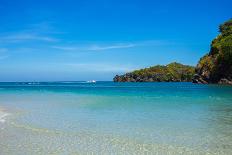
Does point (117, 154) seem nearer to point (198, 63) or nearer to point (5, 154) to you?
point (5, 154)

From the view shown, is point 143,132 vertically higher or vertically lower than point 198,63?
lower

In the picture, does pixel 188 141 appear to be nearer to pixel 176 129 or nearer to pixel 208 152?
pixel 208 152

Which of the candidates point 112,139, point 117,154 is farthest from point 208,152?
point 112,139

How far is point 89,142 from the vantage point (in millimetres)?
12906

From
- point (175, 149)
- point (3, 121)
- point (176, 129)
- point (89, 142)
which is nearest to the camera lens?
point (175, 149)

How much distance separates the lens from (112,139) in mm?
13430

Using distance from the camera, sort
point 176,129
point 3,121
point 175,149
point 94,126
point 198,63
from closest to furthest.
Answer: point 175,149, point 176,129, point 94,126, point 3,121, point 198,63

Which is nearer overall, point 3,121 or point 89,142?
point 89,142

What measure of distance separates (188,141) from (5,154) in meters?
6.55

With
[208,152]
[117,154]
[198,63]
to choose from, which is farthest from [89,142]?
[198,63]

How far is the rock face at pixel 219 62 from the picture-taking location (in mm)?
93188

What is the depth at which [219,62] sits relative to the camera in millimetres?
97938

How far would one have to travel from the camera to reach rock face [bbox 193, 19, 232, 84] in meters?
93.2

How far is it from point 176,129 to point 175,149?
13.4 ft
